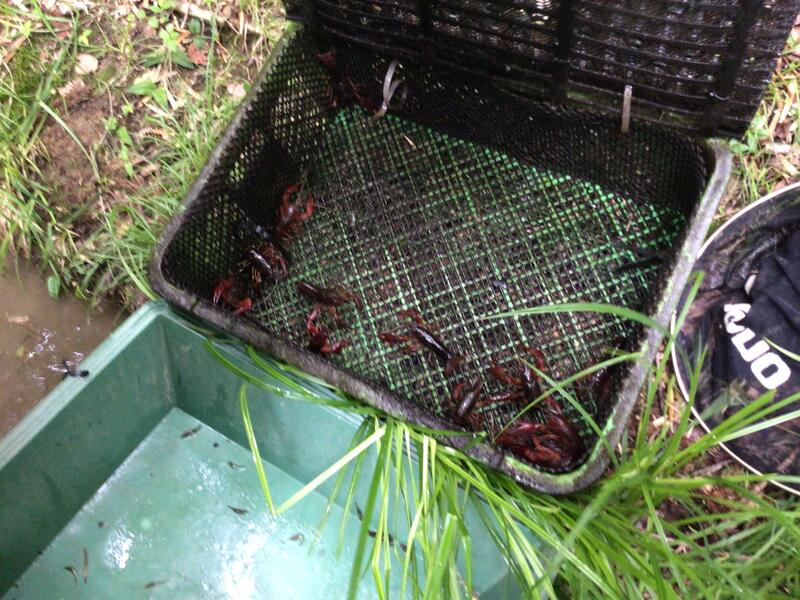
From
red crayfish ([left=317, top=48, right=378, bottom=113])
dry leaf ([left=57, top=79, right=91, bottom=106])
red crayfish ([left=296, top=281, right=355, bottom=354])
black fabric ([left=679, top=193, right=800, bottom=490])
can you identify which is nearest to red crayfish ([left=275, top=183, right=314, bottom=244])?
red crayfish ([left=296, top=281, right=355, bottom=354])

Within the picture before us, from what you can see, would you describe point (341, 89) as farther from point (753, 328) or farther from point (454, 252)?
point (753, 328)

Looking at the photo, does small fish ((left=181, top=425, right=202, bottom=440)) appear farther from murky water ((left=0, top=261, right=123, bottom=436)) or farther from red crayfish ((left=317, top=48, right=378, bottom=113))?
red crayfish ((left=317, top=48, right=378, bottom=113))

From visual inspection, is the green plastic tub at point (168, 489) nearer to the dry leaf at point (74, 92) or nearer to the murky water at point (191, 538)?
the murky water at point (191, 538)

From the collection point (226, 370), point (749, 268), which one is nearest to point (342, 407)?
point (226, 370)

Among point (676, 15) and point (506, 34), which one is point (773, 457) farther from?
point (506, 34)

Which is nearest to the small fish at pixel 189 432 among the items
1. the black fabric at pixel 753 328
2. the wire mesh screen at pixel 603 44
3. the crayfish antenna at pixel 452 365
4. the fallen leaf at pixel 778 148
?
the crayfish antenna at pixel 452 365

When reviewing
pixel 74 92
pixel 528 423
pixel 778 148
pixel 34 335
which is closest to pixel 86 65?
pixel 74 92
